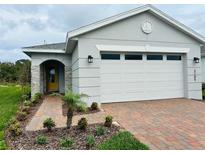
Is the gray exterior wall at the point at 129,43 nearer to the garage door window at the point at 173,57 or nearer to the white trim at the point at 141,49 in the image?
the white trim at the point at 141,49

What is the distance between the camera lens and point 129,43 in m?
10.4

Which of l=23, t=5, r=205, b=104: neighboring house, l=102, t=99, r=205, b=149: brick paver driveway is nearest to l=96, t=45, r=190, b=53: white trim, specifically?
l=23, t=5, r=205, b=104: neighboring house

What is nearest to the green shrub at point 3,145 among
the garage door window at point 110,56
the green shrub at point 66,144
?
the green shrub at point 66,144

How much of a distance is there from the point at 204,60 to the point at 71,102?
14.4 metres

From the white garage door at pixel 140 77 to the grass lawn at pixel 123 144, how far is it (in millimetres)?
5376

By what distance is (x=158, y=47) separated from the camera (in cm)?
1095

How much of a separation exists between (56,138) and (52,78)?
43.8 feet

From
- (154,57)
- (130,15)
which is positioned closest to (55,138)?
(130,15)

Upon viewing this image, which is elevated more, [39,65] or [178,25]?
[178,25]

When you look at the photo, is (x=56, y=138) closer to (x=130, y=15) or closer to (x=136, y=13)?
(x=130, y=15)

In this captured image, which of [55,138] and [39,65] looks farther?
[39,65]

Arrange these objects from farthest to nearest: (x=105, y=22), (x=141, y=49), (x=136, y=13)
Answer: (x=141, y=49) → (x=136, y=13) → (x=105, y=22)

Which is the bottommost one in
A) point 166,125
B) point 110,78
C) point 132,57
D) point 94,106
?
point 166,125
